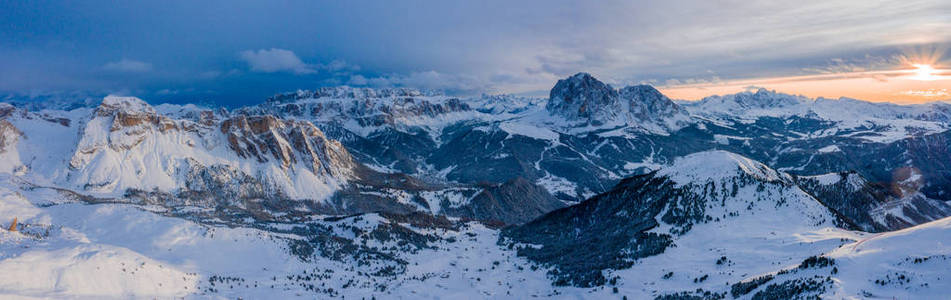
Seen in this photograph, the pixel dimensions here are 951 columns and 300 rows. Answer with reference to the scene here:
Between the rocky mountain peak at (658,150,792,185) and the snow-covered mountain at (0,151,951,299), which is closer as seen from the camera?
the snow-covered mountain at (0,151,951,299)

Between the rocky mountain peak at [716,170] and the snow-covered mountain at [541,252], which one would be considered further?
the rocky mountain peak at [716,170]

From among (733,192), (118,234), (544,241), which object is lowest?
(544,241)

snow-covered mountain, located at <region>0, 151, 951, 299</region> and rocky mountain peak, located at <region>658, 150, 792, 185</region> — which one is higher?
rocky mountain peak, located at <region>658, 150, 792, 185</region>

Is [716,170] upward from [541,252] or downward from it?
upward

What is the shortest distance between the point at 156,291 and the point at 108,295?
6670 mm

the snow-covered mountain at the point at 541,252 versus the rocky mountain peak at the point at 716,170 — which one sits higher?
the rocky mountain peak at the point at 716,170

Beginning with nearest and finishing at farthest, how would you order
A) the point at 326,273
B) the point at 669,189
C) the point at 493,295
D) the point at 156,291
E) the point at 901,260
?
the point at 901,260
the point at 156,291
the point at 493,295
the point at 326,273
the point at 669,189

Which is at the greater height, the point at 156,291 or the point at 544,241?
the point at 156,291

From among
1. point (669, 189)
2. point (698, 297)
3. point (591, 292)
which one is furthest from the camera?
point (669, 189)

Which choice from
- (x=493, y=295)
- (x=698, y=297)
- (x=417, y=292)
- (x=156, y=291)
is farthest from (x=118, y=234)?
(x=698, y=297)

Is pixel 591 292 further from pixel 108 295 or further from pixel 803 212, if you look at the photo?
pixel 108 295

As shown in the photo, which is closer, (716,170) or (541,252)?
(541,252)

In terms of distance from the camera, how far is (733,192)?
410ft

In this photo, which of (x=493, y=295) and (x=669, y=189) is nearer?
(x=493, y=295)
